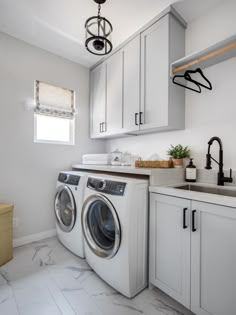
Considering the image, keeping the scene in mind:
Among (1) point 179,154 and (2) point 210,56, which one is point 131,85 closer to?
(2) point 210,56

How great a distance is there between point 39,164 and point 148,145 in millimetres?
1492

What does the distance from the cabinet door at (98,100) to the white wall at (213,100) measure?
1059mm

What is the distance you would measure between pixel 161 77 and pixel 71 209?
1.76 meters

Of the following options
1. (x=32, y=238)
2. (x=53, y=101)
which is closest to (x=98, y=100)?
(x=53, y=101)

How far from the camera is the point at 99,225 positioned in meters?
1.71

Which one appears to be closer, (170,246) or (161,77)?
(170,246)

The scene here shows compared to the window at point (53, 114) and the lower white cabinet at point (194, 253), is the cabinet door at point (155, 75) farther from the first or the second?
the window at point (53, 114)

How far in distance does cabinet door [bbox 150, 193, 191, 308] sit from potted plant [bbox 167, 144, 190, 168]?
1.87 feet

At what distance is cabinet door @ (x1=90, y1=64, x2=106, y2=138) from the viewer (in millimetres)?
2553

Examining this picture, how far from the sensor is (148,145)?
2344 mm

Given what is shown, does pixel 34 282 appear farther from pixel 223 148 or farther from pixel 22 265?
pixel 223 148

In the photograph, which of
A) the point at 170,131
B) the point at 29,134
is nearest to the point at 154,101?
the point at 170,131

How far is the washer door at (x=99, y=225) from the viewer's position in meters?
1.51

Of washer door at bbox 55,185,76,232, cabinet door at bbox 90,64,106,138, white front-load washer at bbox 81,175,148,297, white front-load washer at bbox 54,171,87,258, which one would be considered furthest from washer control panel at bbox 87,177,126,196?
cabinet door at bbox 90,64,106,138
